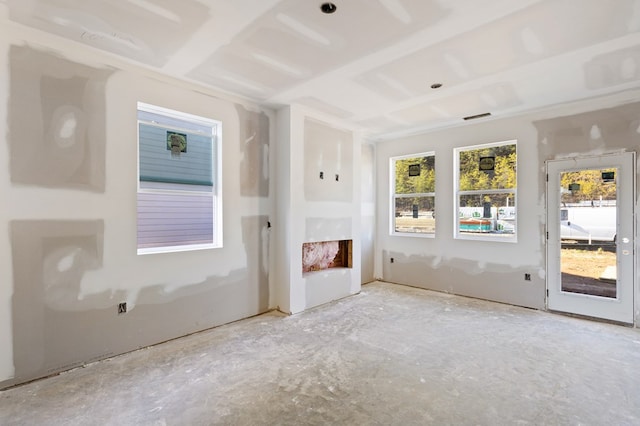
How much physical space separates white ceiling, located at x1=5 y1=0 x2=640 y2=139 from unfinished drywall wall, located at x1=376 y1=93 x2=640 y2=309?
45cm

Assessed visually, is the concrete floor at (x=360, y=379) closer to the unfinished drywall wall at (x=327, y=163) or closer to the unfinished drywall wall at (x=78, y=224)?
the unfinished drywall wall at (x=78, y=224)

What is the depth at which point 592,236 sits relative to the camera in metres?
4.12

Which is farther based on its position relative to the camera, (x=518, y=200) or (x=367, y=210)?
(x=367, y=210)

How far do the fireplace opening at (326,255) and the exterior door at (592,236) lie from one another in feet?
9.77

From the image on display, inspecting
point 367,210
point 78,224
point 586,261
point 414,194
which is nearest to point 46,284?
point 78,224

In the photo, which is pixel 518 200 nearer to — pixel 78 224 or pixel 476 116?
pixel 476 116

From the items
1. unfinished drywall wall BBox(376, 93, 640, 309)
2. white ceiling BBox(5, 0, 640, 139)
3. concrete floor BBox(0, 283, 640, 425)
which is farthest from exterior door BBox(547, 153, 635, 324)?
white ceiling BBox(5, 0, 640, 139)

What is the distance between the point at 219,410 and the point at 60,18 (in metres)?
3.18

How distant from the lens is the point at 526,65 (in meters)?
3.07

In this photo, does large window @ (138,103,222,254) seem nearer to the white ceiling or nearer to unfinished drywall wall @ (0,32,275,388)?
unfinished drywall wall @ (0,32,275,388)

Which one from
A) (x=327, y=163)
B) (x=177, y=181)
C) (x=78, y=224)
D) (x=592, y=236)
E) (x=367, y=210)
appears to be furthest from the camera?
(x=367, y=210)

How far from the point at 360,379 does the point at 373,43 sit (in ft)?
9.47

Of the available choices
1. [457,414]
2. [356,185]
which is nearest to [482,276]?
[356,185]

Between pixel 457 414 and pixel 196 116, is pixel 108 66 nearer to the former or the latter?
pixel 196 116
